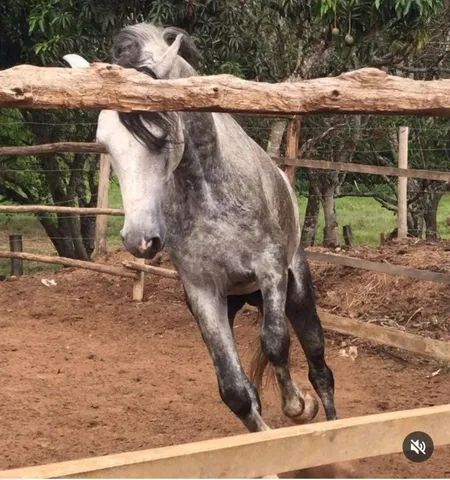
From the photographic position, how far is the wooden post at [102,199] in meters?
8.21

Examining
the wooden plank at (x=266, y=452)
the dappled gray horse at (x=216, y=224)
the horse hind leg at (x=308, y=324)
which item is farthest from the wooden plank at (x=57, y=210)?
the wooden plank at (x=266, y=452)

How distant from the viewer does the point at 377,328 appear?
20.6 feet

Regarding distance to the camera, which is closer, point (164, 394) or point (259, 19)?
point (164, 394)

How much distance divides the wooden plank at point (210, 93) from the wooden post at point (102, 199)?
5347 millimetres

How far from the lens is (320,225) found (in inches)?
734

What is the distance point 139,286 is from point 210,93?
5414 mm

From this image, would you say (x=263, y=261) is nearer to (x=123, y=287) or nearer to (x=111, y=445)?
(x=111, y=445)

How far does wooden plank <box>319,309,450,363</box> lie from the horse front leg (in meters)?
2.31

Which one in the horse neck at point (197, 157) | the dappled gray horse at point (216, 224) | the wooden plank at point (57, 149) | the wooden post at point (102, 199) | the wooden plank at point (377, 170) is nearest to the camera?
the dappled gray horse at point (216, 224)

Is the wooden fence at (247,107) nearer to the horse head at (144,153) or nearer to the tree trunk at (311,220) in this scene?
the horse head at (144,153)

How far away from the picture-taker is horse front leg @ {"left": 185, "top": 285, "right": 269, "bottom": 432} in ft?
12.5

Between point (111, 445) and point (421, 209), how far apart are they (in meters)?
9.92

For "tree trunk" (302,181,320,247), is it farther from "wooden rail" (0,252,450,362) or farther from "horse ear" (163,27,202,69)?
"horse ear" (163,27,202,69)

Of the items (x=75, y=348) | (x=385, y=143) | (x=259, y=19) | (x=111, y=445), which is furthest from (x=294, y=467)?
(x=385, y=143)
